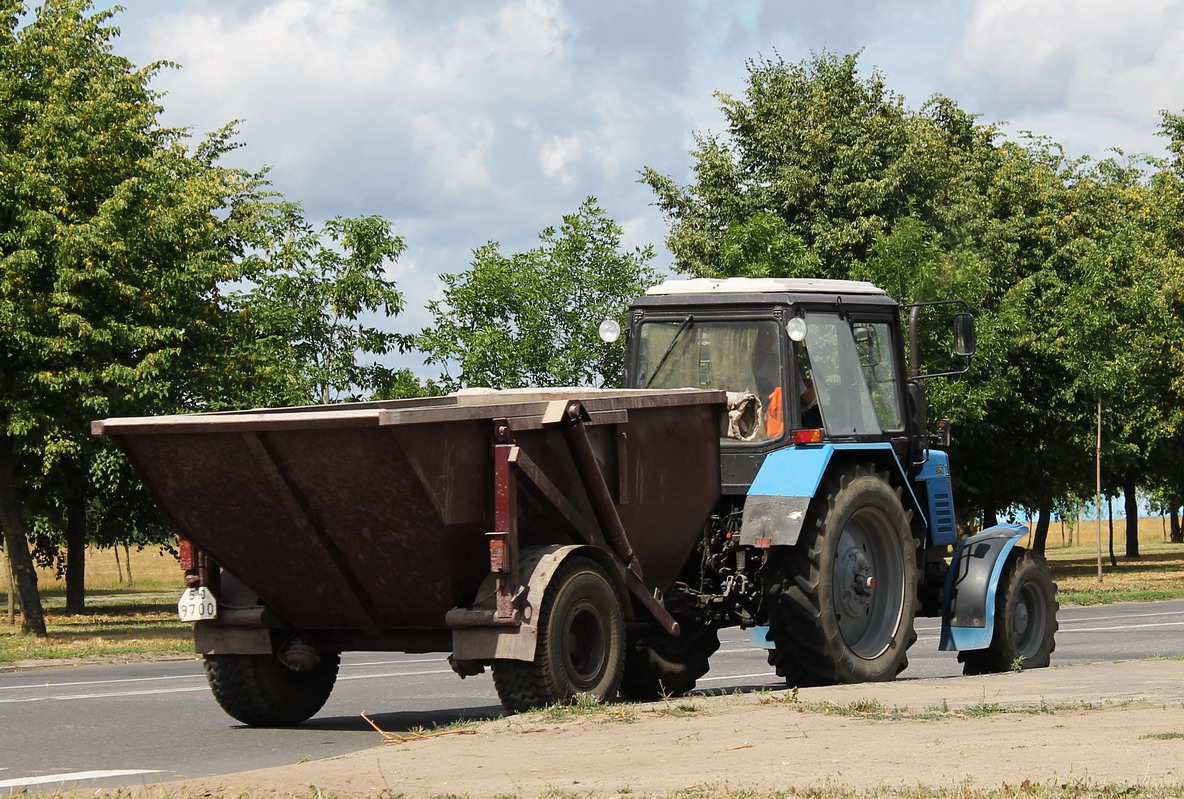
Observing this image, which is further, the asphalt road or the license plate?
the license plate

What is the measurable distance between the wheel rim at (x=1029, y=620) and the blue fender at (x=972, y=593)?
→ 0.48 metres

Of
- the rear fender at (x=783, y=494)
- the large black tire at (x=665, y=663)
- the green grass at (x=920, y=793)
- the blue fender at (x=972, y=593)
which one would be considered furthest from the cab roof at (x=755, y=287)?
the green grass at (x=920, y=793)

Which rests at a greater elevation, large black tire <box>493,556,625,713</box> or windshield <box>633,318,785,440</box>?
windshield <box>633,318,785,440</box>

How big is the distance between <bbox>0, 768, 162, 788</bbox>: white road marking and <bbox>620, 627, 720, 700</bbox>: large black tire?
14.8 ft

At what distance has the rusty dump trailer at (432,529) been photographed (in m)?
9.43

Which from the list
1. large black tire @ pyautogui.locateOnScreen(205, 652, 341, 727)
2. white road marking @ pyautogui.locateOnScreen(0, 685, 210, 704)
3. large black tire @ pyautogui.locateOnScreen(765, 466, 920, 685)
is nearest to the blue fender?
large black tire @ pyautogui.locateOnScreen(765, 466, 920, 685)

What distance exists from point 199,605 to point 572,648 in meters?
2.44

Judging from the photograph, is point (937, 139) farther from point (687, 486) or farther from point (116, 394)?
point (687, 486)

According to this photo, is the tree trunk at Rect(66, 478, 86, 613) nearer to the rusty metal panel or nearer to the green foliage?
the green foliage

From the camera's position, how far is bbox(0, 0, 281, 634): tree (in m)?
22.7

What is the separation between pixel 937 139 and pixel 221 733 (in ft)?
111

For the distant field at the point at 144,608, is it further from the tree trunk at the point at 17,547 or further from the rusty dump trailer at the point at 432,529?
the rusty dump trailer at the point at 432,529

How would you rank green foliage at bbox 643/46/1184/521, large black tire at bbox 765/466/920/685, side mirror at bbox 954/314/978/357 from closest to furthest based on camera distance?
large black tire at bbox 765/466/920/685 → side mirror at bbox 954/314/978/357 → green foliage at bbox 643/46/1184/521

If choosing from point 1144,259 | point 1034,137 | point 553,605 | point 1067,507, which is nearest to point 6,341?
point 553,605
